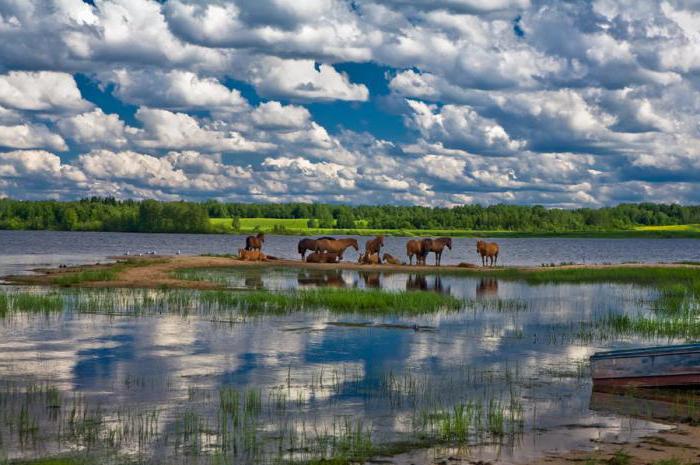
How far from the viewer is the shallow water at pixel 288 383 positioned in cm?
1202

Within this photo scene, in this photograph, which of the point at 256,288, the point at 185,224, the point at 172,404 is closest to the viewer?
the point at 172,404

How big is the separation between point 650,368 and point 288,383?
6.78 meters

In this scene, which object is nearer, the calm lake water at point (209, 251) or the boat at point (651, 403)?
the boat at point (651, 403)

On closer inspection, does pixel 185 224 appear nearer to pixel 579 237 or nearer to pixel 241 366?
pixel 579 237

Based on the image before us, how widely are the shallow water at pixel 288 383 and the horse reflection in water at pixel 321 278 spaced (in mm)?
12283

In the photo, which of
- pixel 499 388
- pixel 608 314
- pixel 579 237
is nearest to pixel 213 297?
pixel 608 314

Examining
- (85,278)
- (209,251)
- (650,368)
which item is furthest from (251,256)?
(650,368)

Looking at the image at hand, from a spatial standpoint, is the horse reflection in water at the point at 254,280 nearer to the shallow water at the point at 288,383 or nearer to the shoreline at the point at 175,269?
the shoreline at the point at 175,269

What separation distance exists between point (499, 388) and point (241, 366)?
537 cm

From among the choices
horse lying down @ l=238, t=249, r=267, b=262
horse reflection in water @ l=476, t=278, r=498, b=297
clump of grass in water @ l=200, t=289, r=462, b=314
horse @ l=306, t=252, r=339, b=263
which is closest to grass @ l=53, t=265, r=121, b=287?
clump of grass in water @ l=200, t=289, r=462, b=314

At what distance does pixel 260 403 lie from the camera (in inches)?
558

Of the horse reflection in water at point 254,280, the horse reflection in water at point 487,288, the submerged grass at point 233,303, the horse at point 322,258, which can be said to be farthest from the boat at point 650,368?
the horse at point 322,258

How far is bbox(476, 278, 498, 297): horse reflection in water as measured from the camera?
118ft

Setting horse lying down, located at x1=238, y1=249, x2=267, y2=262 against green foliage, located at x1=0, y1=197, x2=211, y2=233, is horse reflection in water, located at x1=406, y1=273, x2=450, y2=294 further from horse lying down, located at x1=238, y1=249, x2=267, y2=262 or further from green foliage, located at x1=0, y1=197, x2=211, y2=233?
green foliage, located at x1=0, y1=197, x2=211, y2=233
